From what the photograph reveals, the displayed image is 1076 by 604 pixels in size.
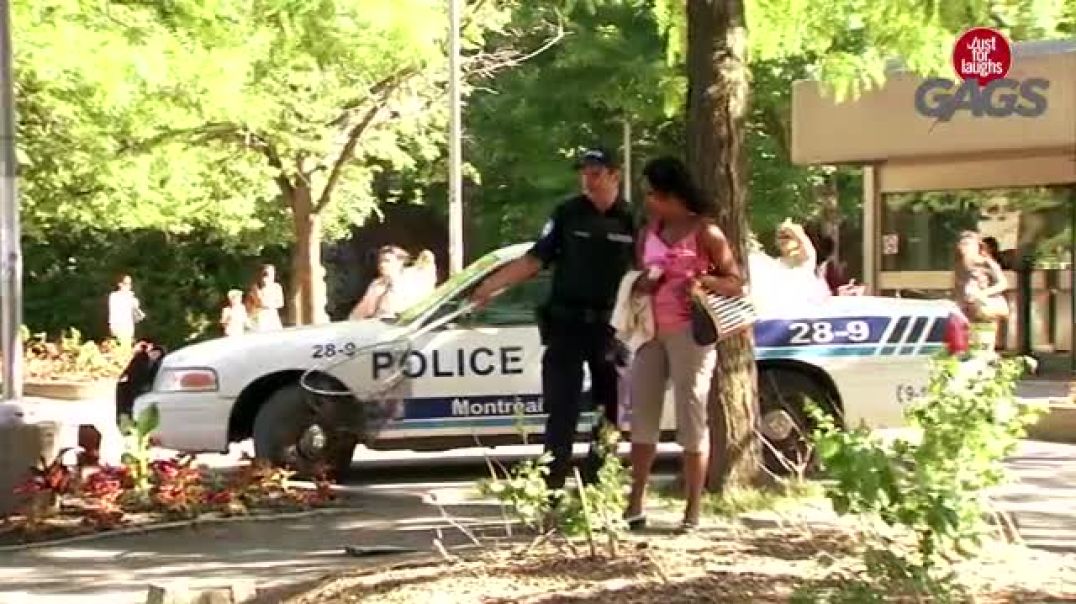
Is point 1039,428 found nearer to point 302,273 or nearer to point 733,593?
point 733,593

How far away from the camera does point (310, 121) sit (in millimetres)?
24172

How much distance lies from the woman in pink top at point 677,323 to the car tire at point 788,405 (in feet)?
10.4

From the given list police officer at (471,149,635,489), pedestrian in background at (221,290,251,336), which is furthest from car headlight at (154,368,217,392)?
pedestrian in background at (221,290,251,336)

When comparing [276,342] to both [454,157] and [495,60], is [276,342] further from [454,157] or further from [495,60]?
[495,60]

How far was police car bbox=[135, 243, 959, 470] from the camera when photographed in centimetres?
1087

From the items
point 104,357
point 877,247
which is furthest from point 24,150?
point 877,247

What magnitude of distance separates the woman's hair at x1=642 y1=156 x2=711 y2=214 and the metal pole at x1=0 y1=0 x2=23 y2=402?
5362 mm

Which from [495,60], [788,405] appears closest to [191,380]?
[788,405]

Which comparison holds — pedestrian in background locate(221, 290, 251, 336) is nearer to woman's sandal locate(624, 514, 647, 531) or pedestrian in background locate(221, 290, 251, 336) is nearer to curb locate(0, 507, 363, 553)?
curb locate(0, 507, 363, 553)

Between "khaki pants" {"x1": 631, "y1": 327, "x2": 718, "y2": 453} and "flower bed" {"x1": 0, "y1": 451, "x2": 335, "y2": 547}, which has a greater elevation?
"khaki pants" {"x1": 631, "y1": 327, "x2": 718, "y2": 453}

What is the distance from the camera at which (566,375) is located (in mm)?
8352

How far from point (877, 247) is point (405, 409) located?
12.1 m

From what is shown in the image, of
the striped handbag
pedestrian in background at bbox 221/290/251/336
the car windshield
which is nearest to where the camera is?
the striped handbag

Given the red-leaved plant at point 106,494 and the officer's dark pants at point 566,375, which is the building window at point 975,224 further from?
the red-leaved plant at point 106,494
